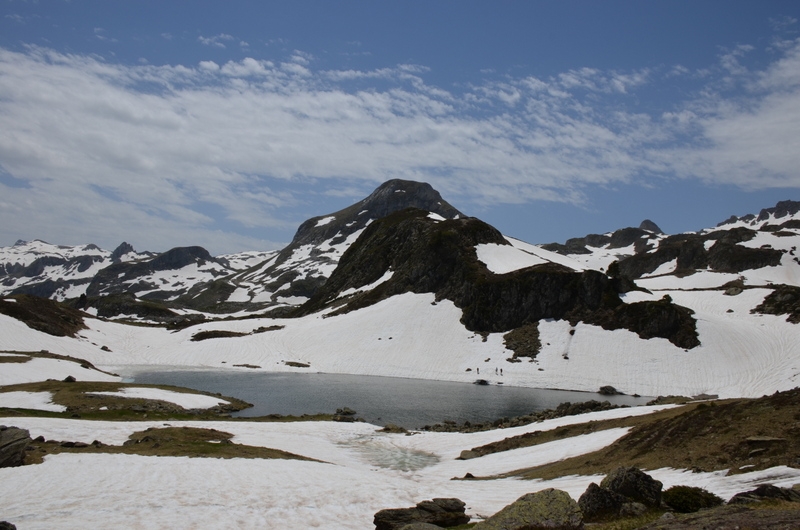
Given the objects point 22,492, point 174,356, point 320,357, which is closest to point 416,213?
point 320,357

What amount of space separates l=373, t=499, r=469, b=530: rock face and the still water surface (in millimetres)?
31911

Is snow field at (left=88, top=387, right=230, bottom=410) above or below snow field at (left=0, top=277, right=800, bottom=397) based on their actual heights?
below

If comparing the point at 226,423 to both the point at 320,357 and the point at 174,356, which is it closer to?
the point at 320,357

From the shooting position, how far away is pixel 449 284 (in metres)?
122

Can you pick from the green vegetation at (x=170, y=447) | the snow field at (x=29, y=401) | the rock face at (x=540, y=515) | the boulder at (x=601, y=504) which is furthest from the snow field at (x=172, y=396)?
the boulder at (x=601, y=504)

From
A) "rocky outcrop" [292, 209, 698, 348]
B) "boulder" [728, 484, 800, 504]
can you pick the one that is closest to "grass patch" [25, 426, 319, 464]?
"boulder" [728, 484, 800, 504]

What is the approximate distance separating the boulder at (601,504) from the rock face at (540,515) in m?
1.39

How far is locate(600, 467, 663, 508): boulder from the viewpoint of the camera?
1620 centimetres

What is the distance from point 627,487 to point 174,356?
115 metres

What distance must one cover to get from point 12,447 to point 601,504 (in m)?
26.3

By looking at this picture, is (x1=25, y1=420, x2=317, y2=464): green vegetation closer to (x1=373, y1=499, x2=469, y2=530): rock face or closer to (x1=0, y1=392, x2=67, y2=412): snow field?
(x1=0, y1=392, x2=67, y2=412): snow field

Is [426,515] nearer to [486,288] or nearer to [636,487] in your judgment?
[636,487]

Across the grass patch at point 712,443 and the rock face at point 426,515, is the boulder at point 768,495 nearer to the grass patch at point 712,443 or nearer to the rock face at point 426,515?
the grass patch at point 712,443

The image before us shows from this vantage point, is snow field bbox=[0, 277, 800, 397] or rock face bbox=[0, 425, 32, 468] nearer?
rock face bbox=[0, 425, 32, 468]
